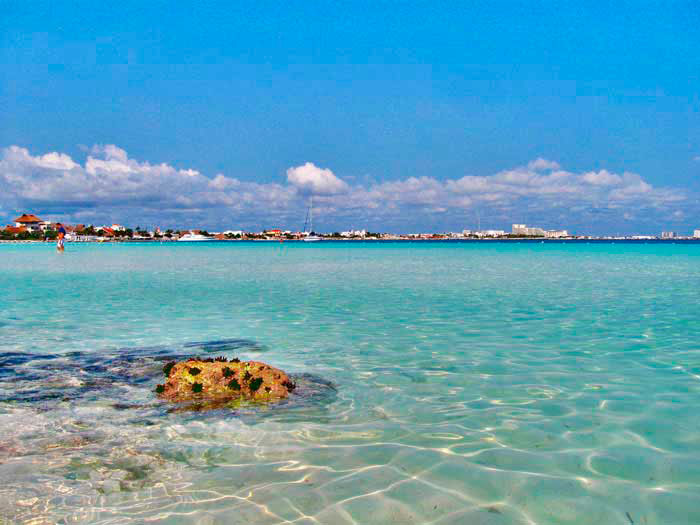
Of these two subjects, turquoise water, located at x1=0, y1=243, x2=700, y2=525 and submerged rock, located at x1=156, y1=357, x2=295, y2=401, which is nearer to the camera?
turquoise water, located at x1=0, y1=243, x2=700, y2=525

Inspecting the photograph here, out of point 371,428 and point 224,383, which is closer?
point 371,428

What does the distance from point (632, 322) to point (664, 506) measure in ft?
43.0

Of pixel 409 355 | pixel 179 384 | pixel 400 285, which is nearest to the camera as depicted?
pixel 179 384

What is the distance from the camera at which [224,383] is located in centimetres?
928

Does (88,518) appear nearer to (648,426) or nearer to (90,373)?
(90,373)

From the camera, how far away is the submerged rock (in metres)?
9.03

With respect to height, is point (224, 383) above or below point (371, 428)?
above

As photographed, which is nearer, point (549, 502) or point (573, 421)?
point (549, 502)

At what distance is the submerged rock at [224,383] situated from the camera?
9.03 m

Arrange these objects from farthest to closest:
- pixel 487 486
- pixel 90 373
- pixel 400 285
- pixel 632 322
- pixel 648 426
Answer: pixel 400 285 → pixel 632 322 → pixel 90 373 → pixel 648 426 → pixel 487 486

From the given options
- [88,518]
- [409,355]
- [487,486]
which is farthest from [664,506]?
[409,355]

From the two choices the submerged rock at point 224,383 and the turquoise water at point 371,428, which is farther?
the submerged rock at point 224,383

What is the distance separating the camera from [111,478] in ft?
19.7

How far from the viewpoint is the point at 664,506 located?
5500 millimetres
